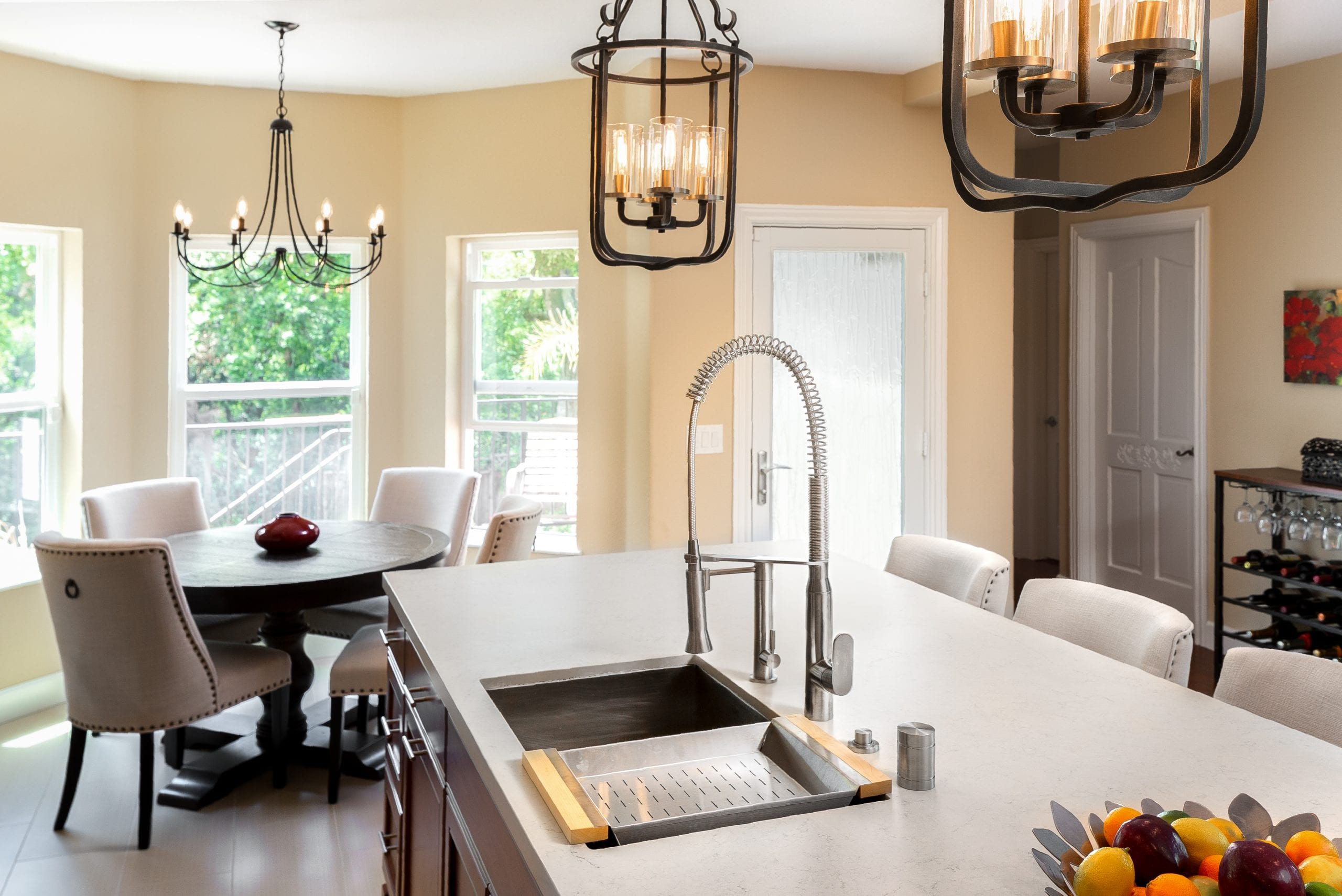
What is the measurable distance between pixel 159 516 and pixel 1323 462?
4.51 metres

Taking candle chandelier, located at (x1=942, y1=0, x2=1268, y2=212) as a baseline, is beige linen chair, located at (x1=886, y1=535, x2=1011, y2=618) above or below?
below

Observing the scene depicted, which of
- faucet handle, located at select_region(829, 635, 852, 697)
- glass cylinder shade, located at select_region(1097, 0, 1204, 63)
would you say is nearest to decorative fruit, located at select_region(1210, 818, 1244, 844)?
faucet handle, located at select_region(829, 635, 852, 697)

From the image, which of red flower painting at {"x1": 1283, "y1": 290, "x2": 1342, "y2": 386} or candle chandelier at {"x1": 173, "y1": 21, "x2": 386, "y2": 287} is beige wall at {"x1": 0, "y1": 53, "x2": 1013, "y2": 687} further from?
red flower painting at {"x1": 1283, "y1": 290, "x2": 1342, "y2": 386}

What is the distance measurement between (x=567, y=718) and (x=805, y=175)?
10.2 feet

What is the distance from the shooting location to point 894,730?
1545 mm

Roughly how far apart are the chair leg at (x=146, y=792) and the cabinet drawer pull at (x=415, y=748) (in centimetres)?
137

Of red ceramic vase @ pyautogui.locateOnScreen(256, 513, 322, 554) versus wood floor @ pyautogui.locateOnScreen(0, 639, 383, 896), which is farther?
red ceramic vase @ pyautogui.locateOnScreen(256, 513, 322, 554)

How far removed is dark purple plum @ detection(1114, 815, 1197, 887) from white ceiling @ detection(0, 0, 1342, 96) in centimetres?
314

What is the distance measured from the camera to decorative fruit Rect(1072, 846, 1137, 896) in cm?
94

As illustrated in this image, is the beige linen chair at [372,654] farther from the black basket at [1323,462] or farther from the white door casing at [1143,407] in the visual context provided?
the white door casing at [1143,407]

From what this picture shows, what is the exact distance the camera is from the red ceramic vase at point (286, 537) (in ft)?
12.5

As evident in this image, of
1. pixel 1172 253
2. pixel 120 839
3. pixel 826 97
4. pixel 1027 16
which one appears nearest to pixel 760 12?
pixel 826 97

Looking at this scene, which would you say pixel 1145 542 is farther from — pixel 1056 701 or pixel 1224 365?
pixel 1056 701

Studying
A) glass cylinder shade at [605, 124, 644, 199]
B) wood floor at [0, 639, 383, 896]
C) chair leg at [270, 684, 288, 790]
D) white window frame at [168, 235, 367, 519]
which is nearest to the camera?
glass cylinder shade at [605, 124, 644, 199]
